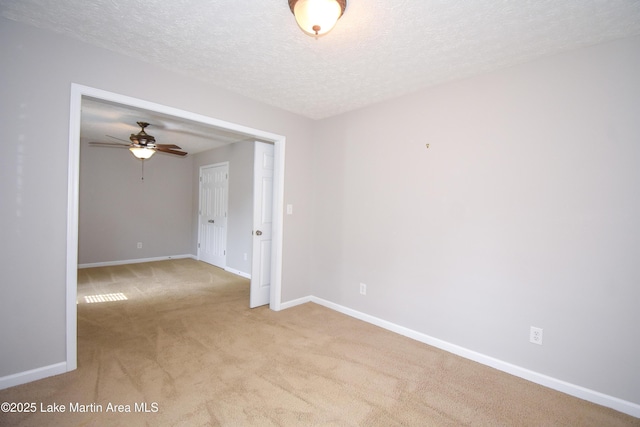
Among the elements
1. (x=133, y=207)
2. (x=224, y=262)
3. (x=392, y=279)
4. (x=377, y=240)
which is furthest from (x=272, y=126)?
(x=133, y=207)

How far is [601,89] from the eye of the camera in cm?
207

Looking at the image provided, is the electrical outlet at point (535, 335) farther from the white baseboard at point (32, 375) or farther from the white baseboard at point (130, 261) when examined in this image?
the white baseboard at point (130, 261)

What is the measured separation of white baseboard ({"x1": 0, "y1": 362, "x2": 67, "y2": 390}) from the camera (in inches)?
80.0

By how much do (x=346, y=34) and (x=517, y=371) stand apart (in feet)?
9.51

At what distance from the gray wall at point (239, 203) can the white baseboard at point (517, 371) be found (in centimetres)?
263

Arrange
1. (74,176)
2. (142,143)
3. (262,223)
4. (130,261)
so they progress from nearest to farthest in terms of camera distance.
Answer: (74,176), (262,223), (142,143), (130,261)

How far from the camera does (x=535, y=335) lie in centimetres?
232

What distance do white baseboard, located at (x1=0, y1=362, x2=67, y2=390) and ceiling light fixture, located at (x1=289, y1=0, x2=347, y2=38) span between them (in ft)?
9.70

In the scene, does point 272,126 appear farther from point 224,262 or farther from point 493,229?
point 224,262

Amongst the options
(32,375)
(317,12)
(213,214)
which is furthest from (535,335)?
(213,214)

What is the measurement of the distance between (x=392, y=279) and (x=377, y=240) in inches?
18.1

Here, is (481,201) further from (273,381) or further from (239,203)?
(239,203)

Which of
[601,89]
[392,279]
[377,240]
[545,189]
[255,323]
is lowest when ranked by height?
[255,323]

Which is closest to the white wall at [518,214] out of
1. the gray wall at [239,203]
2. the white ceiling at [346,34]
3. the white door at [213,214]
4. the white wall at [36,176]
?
the white ceiling at [346,34]
